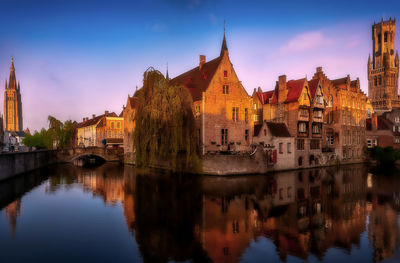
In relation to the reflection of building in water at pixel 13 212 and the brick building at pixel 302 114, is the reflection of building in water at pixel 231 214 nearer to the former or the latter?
the reflection of building in water at pixel 13 212

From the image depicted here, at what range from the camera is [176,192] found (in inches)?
941

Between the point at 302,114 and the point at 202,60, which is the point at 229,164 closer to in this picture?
the point at 302,114

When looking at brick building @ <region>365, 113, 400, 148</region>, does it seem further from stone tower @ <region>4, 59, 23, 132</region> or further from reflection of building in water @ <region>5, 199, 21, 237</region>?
stone tower @ <region>4, 59, 23, 132</region>

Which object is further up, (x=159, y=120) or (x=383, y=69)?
(x=383, y=69)

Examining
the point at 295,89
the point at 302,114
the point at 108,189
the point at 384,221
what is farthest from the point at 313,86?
the point at 108,189

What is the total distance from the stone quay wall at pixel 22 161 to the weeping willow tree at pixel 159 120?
53.6 feet

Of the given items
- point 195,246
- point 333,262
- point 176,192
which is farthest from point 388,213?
point 176,192

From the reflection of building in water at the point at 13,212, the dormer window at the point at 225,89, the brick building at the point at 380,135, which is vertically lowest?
the reflection of building in water at the point at 13,212

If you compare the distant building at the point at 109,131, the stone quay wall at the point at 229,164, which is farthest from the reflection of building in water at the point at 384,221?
the distant building at the point at 109,131

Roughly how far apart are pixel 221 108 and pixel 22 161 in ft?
98.5

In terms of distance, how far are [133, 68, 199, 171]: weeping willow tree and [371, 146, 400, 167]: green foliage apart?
40.0m

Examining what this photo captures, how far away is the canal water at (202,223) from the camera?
11.4 meters

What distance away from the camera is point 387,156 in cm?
4894

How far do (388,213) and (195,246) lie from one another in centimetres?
1394
